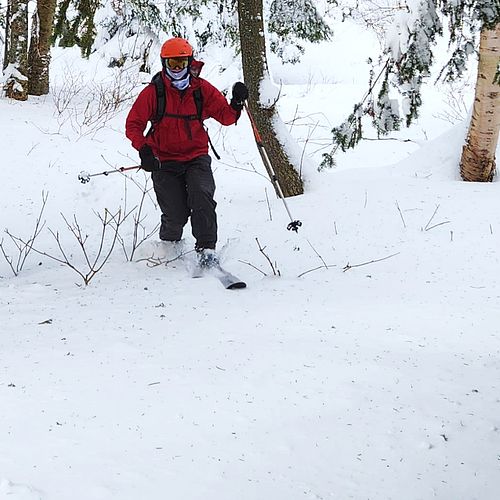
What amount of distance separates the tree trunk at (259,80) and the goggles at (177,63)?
1.29 meters

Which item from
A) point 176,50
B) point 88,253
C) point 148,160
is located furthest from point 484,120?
point 88,253

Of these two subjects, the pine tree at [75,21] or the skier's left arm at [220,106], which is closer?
the skier's left arm at [220,106]

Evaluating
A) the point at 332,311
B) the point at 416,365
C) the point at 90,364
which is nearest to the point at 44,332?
the point at 90,364

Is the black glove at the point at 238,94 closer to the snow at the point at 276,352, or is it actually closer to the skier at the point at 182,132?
the skier at the point at 182,132

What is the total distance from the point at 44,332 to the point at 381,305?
2048 mm

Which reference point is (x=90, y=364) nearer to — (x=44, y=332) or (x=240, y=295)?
(x=44, y=332)

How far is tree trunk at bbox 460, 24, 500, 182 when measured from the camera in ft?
18.2

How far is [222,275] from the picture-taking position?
4848 millimetres

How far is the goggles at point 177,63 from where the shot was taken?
190 inches

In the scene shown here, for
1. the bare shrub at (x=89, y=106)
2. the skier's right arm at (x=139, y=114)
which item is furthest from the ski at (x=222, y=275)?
the bare shrub at (x=89, y=106)

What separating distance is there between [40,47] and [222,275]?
674cm

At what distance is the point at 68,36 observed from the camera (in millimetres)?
9336

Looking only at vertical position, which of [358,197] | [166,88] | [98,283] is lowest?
[98,283]

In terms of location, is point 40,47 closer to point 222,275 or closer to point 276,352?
point 222,275
